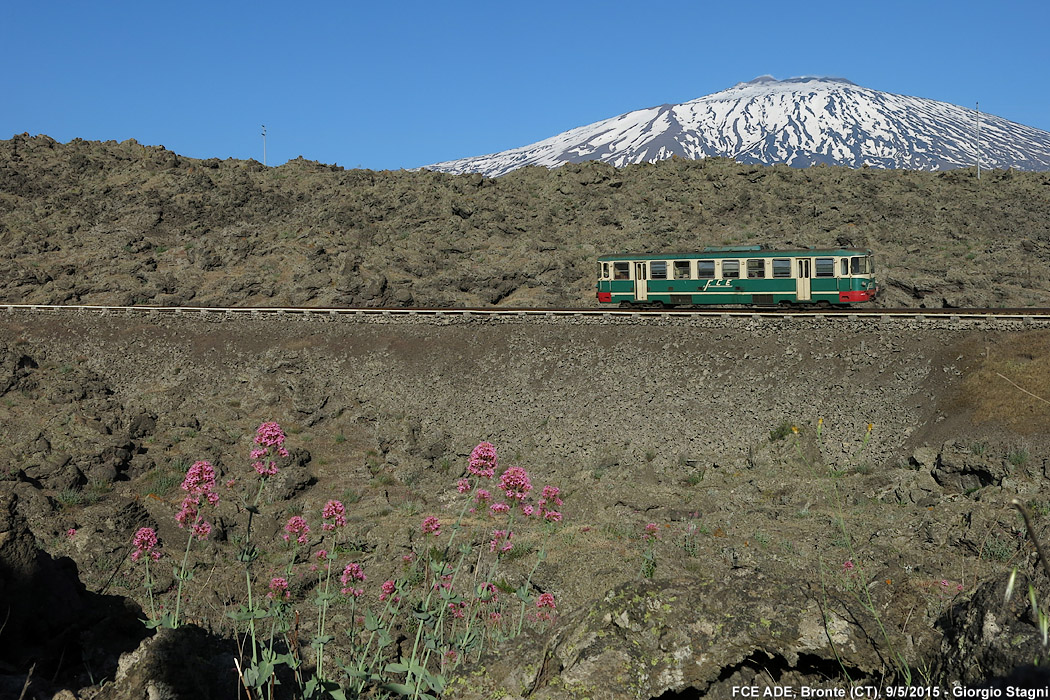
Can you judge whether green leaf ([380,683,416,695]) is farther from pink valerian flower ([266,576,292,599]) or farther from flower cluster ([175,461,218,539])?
flower cluster ([175,461,218,539])

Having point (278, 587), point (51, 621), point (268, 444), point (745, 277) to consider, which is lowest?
point (51, 621)

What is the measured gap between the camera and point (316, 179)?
227 feet

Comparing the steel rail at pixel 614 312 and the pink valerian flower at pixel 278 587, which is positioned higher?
the steel rail at pixel 614 312

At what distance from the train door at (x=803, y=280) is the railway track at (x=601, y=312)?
1.98ft

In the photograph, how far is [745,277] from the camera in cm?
3225

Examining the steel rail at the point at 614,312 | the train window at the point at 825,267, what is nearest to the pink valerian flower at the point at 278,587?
the steel rail at the point at 614,312

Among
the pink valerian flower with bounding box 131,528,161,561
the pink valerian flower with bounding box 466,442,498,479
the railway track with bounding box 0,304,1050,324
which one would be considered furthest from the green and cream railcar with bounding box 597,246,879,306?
the pink valerian flower with bounding box 131,528,161,561

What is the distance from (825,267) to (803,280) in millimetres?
1003

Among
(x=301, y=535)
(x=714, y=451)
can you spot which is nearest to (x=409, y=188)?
(x=714, y=451)

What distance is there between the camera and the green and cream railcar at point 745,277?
30.9 metres

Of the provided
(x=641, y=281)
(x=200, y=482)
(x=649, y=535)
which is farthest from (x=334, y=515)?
(x=641, y=281)

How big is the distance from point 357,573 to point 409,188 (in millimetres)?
61960

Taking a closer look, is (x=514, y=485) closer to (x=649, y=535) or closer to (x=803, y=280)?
(x=649, y=535)

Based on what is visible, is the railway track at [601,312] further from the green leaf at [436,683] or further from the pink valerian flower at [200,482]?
the green leaf at [436,683]
